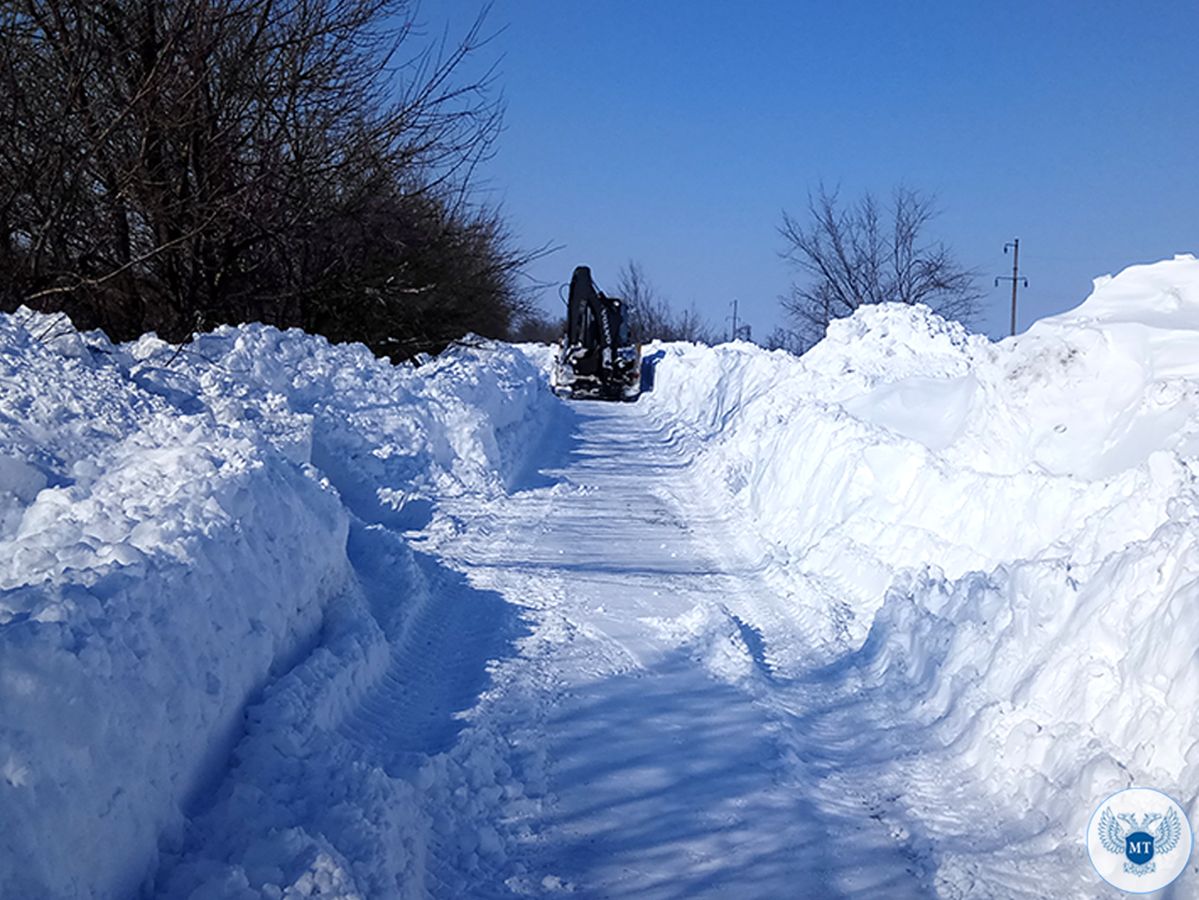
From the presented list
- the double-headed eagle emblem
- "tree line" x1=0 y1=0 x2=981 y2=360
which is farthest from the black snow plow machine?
the double-headed eagle emblem

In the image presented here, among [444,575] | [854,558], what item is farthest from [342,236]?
[854,558]

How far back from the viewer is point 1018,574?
653cm

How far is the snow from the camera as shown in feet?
12.9

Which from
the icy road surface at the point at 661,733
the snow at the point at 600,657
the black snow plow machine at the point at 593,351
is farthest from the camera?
the black snow plow machine at the point at 593,351

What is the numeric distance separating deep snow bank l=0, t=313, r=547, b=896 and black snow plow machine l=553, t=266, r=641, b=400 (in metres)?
20.8

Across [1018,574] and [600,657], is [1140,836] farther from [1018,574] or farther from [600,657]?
[600,657]

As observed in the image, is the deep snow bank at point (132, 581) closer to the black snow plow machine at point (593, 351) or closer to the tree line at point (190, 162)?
the tree line at point (190, 162)

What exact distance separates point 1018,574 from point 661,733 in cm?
252

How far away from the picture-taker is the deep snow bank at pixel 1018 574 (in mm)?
4895

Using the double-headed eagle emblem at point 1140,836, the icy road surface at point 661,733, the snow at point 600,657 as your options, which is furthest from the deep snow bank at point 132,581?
Result: the double-headed eagle emblem at point 1140,836

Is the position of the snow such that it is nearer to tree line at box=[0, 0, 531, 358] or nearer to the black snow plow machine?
tree line at box=[0, 0, 531, 358]

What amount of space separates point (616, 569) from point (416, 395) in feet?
24.0

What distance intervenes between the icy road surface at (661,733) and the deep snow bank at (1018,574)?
380mm

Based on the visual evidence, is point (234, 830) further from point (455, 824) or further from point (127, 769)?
point (455, 824)
